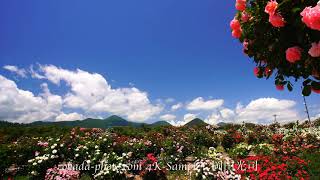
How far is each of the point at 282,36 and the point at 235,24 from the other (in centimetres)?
55

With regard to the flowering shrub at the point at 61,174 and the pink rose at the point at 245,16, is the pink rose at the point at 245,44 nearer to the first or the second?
the pink rose at the point at 245,16

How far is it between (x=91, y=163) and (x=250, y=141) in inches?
434

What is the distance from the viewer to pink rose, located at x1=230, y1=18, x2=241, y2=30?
9.12 ft

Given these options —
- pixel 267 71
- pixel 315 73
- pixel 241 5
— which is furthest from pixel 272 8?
pixel 267 71

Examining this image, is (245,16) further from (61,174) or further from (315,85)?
(61,174)

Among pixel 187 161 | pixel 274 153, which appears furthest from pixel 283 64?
pixel 274 153

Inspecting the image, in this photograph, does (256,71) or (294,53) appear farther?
(256,71)

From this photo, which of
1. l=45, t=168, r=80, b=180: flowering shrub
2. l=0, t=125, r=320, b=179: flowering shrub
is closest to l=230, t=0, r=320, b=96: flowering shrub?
l=0, t=125, r=320, b=179: flowering shrub

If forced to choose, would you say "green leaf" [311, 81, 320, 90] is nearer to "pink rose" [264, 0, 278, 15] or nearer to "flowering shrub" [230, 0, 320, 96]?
"flowering shrub" [230, 0, 320, 96]

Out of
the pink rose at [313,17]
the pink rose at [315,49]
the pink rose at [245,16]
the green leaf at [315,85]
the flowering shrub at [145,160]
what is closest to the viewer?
the pink rose at [313,17]

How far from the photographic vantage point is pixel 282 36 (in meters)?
2.38

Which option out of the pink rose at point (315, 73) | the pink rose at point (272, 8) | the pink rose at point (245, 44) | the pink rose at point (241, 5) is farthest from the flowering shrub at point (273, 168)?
the pink rose at point (272, 8)

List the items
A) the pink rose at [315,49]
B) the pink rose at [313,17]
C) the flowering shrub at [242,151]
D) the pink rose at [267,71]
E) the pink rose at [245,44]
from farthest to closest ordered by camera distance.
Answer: the flowering shrub at [242,151] → the pink rose at [267,71] → the pink rose at [245,44] → the pink rose at [315,49] → the pink rose at [313,17]

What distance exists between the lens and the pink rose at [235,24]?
2779 millimetres
